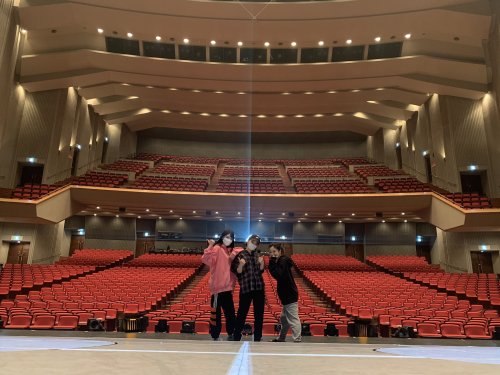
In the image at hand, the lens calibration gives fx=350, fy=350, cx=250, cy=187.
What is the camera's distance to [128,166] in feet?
67.6

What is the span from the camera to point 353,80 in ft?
56.2

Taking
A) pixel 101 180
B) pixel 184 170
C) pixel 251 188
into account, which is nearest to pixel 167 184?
pixel 101 180

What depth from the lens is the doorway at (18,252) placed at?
1513 centimetres

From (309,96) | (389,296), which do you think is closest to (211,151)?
(309,96)

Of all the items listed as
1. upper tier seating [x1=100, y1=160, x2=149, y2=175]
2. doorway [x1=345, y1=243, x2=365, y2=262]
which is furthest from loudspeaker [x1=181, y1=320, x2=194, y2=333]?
doorway [x1=345, y1=243, x2=365, y2=262]

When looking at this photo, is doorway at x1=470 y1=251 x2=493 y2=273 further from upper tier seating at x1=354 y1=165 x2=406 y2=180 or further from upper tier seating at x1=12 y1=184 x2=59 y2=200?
upper tier seating at x1=12 y1=184 x2=59 y2=200

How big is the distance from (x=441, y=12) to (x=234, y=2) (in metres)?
7.50

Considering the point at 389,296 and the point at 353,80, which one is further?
the point at 353,80

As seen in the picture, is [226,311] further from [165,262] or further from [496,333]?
[165,262]

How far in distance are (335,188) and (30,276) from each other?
13.0 meters

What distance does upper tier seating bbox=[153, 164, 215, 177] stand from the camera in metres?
21.1

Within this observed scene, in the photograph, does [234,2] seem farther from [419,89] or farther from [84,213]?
[84,213]

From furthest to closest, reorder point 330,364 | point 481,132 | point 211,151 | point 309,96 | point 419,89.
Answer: point 211,151 < point 309,96 < point 419,89 < point 481,132 < point 330,364

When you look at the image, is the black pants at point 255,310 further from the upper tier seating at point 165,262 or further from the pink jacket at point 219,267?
the upper tier seating at point 165,262
